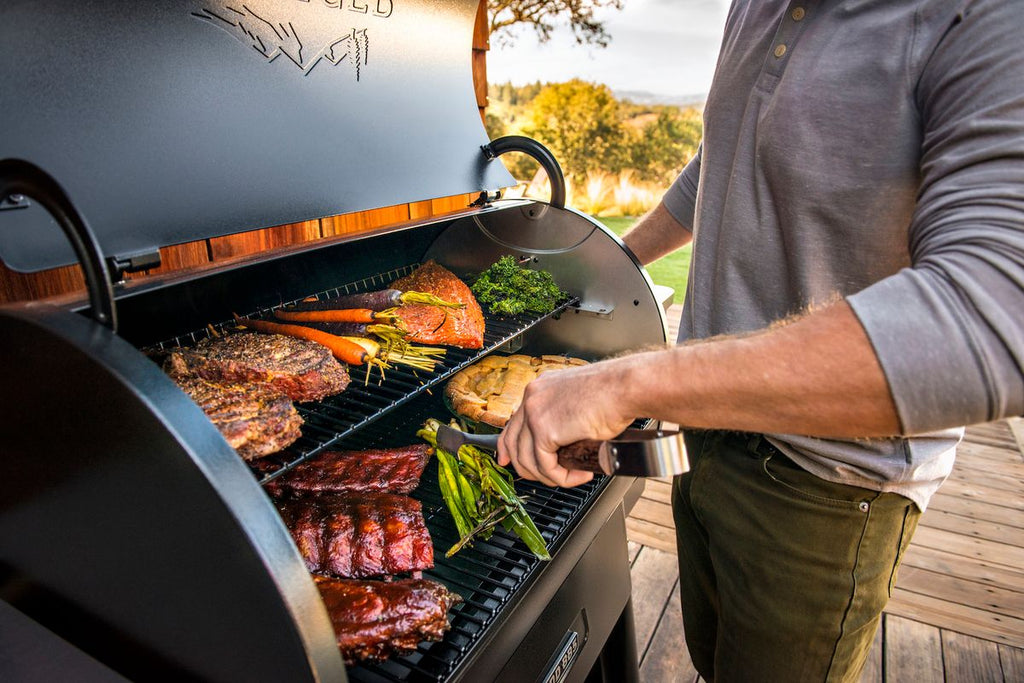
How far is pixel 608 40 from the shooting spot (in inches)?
332

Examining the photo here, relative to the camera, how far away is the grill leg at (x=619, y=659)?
2.36m

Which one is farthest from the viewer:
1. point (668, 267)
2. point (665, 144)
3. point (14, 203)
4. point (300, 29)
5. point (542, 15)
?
point (665, 144)

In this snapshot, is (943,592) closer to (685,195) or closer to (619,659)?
(619,659)

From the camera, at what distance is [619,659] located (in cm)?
240

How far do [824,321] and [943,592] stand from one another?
320 cm

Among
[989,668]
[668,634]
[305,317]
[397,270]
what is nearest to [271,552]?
[305,317]

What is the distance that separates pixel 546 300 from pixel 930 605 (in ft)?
8.80

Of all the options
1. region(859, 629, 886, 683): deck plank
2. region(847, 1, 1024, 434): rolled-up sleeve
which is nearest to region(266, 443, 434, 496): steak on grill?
region(847, 1, 1024, 434): rolled-up sleeve

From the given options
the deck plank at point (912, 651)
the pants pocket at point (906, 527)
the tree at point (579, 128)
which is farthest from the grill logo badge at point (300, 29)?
the tree at point (579, 128)

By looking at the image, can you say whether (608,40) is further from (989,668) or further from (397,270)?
(989,668)

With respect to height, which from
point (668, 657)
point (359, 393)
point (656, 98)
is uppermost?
point (656, 98)

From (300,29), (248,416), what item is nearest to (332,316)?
(248,416)

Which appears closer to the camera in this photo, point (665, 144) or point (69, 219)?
point (69, 219)

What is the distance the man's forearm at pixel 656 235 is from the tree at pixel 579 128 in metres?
7.99
